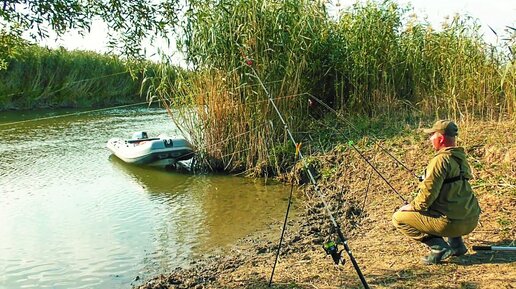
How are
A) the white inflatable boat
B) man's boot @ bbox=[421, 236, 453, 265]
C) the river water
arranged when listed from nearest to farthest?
man's boot @ bbox=[421, 236, 453, 265]
the river water
the white inflatable boat

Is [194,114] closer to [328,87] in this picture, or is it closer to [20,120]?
[328,87]

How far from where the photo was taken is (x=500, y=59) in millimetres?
9062

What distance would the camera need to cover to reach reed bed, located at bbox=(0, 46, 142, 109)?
23.9m

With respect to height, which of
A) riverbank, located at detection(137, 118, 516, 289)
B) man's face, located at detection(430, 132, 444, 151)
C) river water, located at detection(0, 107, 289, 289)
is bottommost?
river water, located at detection(0, 107, 289, 289)

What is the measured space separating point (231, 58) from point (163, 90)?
161 cm

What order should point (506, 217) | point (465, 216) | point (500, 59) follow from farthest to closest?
point (500, 59) → point (506, 217) → point (465, 216)

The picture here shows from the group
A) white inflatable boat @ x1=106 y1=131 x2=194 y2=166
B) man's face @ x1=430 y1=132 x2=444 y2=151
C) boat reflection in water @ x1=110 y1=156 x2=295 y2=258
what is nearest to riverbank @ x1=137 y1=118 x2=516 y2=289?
boat reflection in water @ x1=110 y1=156 x2=295 y2=258

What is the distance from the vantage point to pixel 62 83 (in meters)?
25.8

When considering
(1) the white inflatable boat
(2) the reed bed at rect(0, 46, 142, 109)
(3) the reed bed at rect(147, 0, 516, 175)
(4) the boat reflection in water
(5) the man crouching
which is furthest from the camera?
(2) the reed bed at rect(0, 46, 142, 109)

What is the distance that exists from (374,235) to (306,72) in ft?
16.4

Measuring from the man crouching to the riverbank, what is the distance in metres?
0.16

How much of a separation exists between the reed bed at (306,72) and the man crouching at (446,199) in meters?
4.74

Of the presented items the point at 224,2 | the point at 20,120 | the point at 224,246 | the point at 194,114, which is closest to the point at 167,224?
the point at 224,246

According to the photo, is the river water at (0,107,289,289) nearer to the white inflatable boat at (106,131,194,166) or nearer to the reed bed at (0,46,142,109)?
the white inflatable boat at (106,131,194,166)
